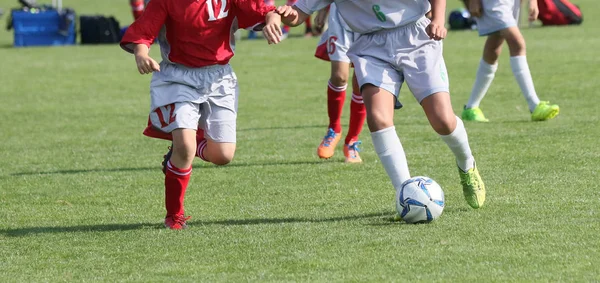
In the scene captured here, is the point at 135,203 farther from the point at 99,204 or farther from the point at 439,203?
the point at 439,203

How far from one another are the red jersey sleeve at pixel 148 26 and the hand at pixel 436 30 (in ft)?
4.76

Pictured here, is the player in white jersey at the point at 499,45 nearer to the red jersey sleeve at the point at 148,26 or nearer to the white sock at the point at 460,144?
the white sock at the point at 460,144

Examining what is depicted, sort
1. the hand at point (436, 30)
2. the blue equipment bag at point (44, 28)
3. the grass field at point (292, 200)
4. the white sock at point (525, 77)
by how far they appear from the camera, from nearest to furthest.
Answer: the grass field at point (292, 200) < the hand at point (436, 30) < the white sock at point (525, 77) < the blue equipment bag at point (44, 28)

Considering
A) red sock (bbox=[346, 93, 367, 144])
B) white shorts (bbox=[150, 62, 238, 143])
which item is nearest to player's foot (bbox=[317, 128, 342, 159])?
red sock (bbox=[346, 93, 367, 144])

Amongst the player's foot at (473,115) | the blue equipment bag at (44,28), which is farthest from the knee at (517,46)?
the blue equipment bag at (44,28)

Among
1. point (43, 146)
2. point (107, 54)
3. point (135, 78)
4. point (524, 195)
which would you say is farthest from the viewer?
point (107, 54)

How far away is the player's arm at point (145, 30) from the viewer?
19.1 feet

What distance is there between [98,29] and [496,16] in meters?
14.9

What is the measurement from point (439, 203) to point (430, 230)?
248mm

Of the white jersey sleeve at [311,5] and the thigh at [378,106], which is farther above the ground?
the white jersey sleeve at [311,5]

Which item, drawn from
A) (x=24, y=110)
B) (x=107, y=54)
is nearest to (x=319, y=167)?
A: (x=24, y=110)

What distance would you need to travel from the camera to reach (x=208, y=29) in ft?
19.7

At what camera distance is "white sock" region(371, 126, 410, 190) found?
5.87m

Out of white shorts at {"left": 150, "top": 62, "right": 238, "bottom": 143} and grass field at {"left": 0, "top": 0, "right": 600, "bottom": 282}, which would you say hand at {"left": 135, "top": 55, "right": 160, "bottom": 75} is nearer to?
white shorts at {"left": 150, "top": 62, "right": 238, "bottom": 143}
